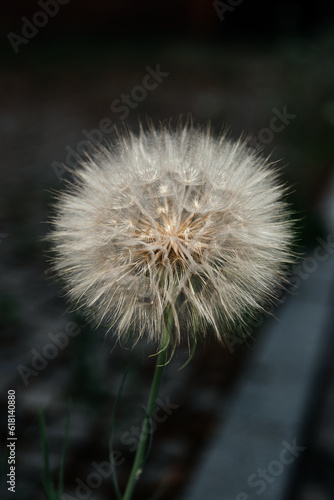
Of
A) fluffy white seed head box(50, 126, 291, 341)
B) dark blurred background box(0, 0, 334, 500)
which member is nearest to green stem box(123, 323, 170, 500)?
fluffy white seed head box(50, 126, 291, 341)

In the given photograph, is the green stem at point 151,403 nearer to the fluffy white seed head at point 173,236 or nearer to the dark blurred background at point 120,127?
the fluffy white seed head at point 173,236

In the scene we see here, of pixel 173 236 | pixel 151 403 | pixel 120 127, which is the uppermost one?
pixel 173 236

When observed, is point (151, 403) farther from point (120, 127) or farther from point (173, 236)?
point (120, 127)

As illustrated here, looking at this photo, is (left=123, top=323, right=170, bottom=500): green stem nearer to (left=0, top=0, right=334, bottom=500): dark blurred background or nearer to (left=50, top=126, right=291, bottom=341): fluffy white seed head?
(left=50, top=126, right=291, bottom=341): fluffy white seed head

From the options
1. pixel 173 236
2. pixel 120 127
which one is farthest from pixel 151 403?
pixel 120 127

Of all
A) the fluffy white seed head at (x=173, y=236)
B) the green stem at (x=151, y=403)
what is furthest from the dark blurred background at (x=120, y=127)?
the green stem at (x=151, y=403)

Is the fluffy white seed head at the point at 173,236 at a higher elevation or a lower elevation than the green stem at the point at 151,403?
higher

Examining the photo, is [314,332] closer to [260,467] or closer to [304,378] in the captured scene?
[304,378]
